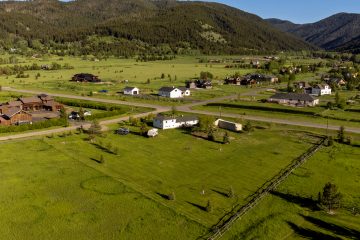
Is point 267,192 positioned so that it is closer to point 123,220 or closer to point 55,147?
point 123,220

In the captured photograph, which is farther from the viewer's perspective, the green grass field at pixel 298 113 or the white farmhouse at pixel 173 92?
the white farmhouse at pixel 173 92

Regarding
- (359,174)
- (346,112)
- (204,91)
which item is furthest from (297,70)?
(359,174)

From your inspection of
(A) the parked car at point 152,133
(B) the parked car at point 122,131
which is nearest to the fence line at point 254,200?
(A) the parked car at point 152,133

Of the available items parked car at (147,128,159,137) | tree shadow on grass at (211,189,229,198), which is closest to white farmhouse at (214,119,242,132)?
parked car at (147,128,159,137)

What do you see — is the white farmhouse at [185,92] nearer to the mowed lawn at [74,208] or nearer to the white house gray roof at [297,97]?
the white house gray roof at [297,97]

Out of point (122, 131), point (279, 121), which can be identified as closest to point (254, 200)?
point (122, 131)

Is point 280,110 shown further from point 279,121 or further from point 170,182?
point 170,182
